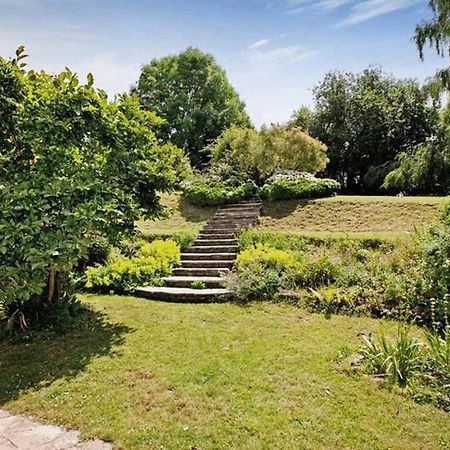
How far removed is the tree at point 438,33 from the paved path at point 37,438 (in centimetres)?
1665

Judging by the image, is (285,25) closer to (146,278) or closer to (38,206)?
(38,206)

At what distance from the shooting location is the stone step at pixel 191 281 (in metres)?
9.25

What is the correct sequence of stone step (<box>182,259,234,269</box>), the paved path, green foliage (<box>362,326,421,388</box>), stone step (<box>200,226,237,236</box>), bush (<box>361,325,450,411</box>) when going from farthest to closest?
stone step (<box>200,226,237,236</box>) < stone step (<box>182,259,234,269</box>) < green foliage (<box>362,326,421,388</box>) < bush (<box>361,325,450,411</box>) < the paved path

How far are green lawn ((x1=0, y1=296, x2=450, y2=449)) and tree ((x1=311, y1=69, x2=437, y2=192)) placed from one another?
62.6ft

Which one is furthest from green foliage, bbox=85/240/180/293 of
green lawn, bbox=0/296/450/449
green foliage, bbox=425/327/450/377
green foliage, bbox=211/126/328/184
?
green foliage, bbox=211/126/328/184

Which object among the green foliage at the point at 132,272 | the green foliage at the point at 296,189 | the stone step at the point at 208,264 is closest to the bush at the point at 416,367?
the stone step at the point at 208,264

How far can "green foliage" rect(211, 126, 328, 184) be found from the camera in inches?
671

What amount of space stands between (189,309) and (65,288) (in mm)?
2383

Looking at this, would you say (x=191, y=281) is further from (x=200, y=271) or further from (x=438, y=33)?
(x=438, y=33)

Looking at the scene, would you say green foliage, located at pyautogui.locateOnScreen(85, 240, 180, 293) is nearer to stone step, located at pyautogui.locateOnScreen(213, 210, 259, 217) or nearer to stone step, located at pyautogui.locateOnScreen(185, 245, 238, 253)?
stone step, located at pyautogui.locateOnScreen(185, 245, 238, 253)

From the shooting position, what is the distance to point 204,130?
107ft

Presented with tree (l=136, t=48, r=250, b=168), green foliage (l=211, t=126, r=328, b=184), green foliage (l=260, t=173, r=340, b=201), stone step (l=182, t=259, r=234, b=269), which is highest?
tree (l=136, t=48, r=250, b=168)

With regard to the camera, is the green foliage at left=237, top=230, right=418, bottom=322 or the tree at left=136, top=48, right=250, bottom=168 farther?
the tree at left=136, top=48, right=250, bottom=168

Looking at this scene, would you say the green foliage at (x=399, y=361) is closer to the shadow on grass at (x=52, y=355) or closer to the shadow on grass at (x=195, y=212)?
the shadow on grass at (x=52, y=355)
